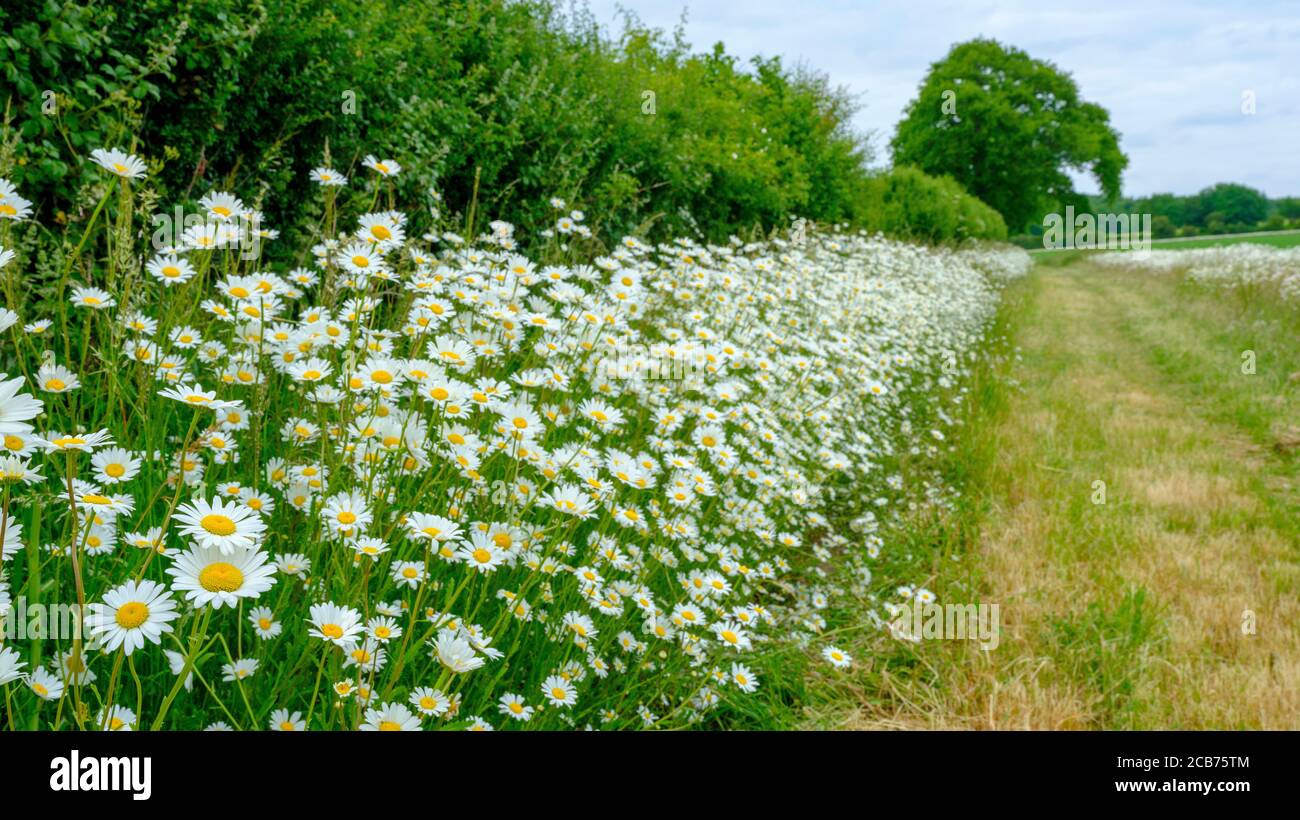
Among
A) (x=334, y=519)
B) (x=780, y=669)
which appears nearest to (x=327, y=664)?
(x=334, y=519)

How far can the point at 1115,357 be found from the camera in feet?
31.3

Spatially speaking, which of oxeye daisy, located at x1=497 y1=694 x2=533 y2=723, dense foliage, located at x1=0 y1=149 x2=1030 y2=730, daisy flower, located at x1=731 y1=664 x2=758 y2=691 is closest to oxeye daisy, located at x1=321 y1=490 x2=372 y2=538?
dense foliage, located at x1=0 y1=149 x2=1030 y2=730

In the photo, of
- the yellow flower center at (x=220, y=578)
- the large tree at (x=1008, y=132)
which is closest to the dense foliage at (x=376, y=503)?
the yellow flower center at (x=220, y=578)

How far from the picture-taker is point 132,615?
108 cm

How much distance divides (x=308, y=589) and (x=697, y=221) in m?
7.33

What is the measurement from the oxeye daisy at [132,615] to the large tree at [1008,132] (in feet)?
143

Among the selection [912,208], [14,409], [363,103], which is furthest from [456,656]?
[912,208]

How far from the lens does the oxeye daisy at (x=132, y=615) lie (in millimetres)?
1062

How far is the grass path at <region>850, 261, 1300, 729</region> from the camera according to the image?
265 centimetres

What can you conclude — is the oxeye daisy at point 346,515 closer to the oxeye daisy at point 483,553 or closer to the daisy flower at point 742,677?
the oxeye daisy at point 483,553

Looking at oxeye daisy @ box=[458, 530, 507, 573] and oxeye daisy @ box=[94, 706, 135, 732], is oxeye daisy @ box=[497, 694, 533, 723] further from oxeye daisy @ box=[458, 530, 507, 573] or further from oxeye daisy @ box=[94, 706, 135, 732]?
oxeye daisy @ box=[94, 706, 135, 732]

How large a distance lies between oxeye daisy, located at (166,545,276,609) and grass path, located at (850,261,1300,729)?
6.69ft

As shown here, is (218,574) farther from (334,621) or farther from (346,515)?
(346,515)
